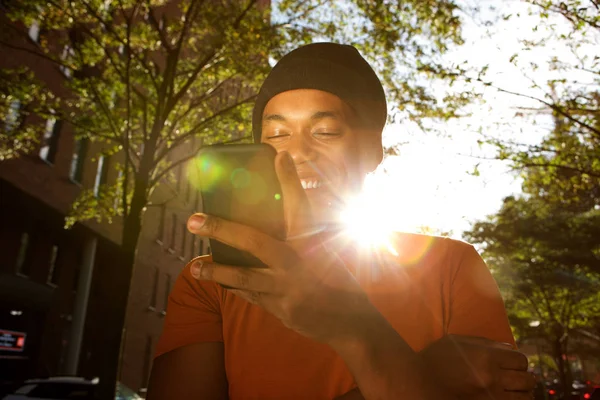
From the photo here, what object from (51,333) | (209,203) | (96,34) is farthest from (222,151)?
(51,333)

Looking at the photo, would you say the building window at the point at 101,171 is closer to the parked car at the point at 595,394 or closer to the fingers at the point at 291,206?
the parked car at the point at 595,394

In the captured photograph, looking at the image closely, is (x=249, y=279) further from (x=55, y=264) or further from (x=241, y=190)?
(x=55, y=264)

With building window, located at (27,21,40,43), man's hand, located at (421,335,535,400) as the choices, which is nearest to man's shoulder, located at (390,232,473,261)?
man's hand, located at (421,335,535,400)

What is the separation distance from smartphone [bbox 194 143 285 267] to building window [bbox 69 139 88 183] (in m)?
23.3

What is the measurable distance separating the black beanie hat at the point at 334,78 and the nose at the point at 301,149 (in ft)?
0.65

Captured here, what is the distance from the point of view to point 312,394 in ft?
4.43

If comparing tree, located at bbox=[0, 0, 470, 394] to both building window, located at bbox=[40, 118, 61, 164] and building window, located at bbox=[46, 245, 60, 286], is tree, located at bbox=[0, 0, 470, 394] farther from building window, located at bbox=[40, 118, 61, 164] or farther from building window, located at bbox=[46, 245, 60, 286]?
building window, located at bbox=[46, 245, 60, 286]

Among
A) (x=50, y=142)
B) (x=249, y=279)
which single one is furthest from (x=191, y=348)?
(x=50, y=142)

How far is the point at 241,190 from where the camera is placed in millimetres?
1066

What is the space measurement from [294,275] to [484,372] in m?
0.52

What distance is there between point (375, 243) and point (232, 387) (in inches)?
24.4

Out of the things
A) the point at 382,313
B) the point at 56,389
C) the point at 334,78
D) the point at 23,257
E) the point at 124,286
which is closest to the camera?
the point at 382,313

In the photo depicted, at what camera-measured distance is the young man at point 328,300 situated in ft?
3.27

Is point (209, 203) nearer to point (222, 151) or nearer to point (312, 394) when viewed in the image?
point (222, 151)
